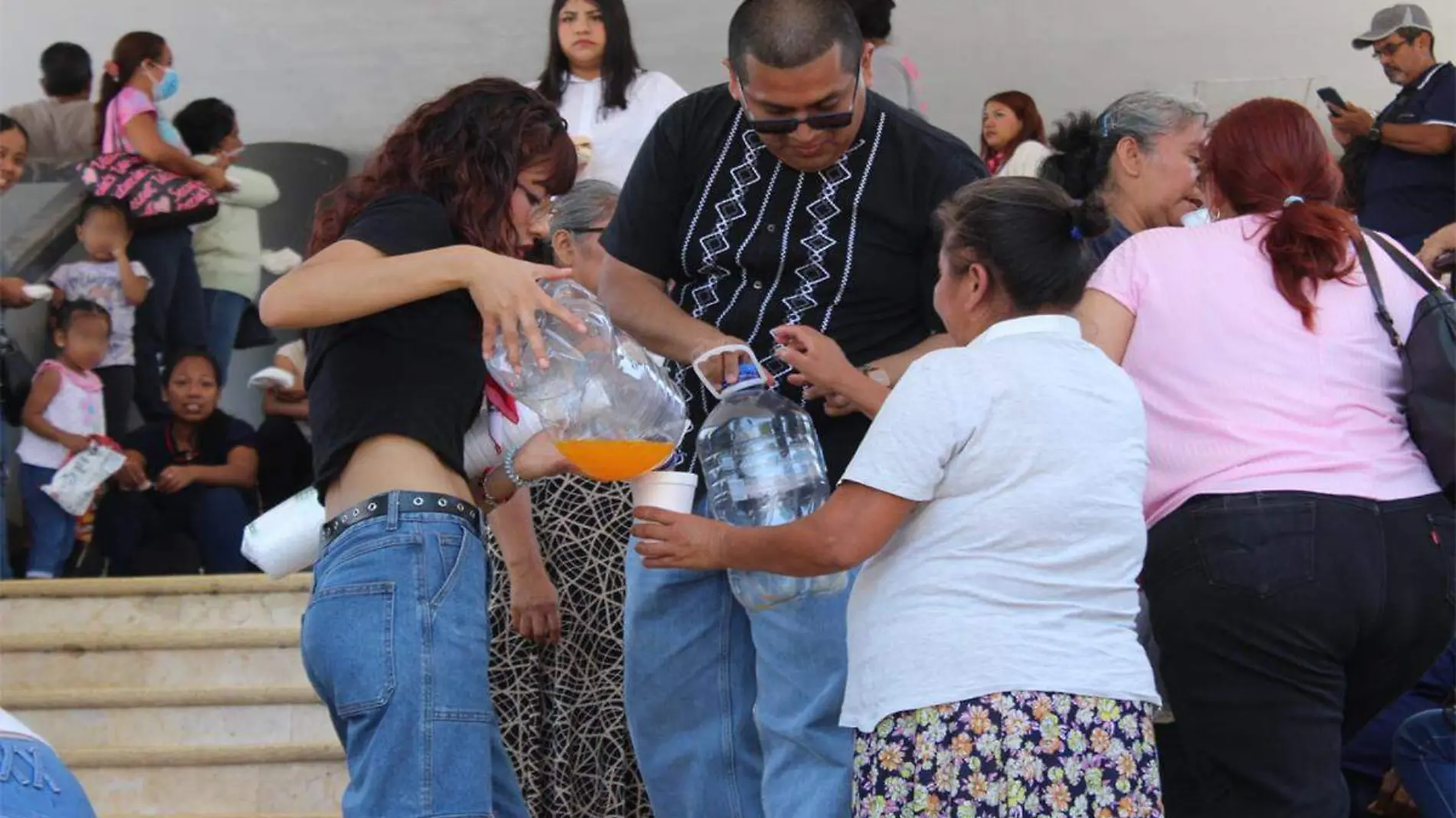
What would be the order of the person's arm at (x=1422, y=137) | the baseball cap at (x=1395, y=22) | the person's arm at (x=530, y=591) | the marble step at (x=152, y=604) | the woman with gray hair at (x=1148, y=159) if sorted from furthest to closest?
the baseball cap at (x=1395, y=22), the person's arm at (x=1422, y=137), the marble step at (x=152, y=604), the woman with gray hair at (x=1148, y=159), the person's arm at (x=530, y=591)

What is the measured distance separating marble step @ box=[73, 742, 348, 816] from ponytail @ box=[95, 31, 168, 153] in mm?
3172

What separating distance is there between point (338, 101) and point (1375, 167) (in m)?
6.60

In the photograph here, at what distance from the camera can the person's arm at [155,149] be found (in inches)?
278

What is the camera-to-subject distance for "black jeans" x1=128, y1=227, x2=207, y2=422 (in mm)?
7059

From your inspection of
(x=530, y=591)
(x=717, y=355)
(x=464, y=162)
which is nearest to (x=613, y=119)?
(x=530, y=591)

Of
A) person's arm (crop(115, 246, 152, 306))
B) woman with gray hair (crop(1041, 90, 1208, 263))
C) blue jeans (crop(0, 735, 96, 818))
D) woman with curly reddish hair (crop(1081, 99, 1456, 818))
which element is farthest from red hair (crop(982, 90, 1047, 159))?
blue jeans (crop(0, 735, 96, 818))

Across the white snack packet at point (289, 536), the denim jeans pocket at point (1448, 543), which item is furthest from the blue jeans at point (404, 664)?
the denim jeans pocket at point (1448, 543)

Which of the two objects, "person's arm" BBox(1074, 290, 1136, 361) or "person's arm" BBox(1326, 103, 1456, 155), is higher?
"person's arm" BBox(1074, 290, 1136, 361)

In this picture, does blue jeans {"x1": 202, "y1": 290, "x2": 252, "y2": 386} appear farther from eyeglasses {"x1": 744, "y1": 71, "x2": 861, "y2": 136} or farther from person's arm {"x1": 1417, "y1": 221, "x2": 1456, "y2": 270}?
eyeglasses {"x1": 744, "y1": 71, "x2": 861, "y2": 136}

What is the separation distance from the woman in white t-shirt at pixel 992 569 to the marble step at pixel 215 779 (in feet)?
8.62

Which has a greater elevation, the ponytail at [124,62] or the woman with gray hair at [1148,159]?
the woman with gray hair at [1148,159]

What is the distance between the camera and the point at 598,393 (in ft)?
9.48

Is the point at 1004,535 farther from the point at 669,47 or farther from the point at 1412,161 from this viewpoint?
the point at 669,47

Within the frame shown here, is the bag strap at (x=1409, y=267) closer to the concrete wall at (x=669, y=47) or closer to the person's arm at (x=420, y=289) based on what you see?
the person's arm at (x=420, y=289)
